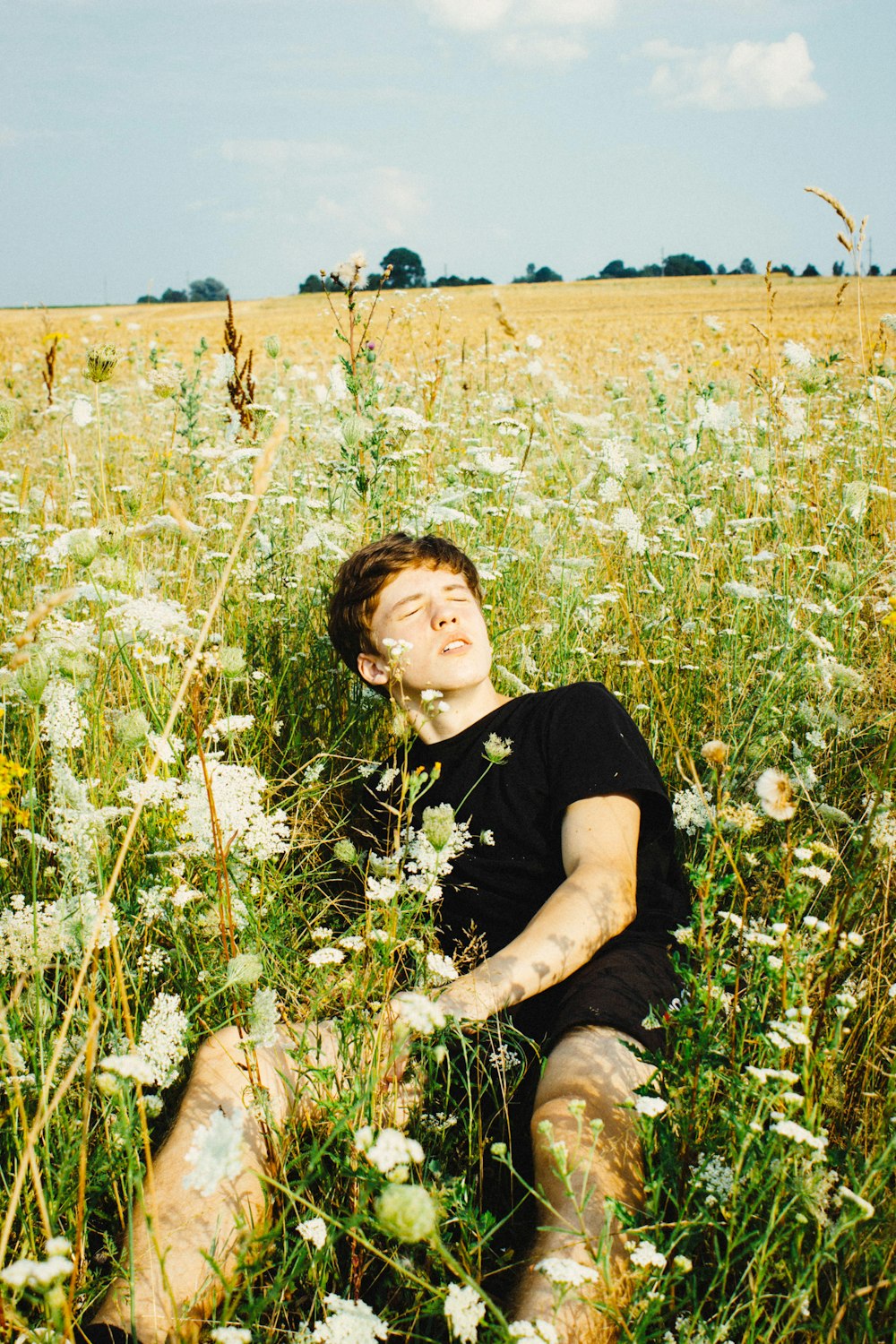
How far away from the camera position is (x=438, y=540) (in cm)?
299

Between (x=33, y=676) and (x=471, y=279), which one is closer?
(x=33, y=676)

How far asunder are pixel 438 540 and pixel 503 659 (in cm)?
57

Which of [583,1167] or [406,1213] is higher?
[406,1213]

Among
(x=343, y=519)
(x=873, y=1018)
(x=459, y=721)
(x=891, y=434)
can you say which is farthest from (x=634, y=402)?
(x=873, y=1018)

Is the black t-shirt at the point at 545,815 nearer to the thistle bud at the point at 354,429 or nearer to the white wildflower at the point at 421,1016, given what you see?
the white wildflower at the point at 421,1016

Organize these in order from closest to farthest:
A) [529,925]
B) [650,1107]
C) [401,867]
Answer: [650,1107] → [401,867] → [529,925]

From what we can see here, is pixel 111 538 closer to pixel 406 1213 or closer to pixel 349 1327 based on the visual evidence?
pixel 349 1327

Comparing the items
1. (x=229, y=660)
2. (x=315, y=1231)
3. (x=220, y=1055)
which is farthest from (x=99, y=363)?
(x=315, y=1231)

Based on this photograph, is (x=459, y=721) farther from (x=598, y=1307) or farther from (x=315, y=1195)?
(x=598, y=1307)

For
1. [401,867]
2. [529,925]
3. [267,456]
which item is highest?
[267,456]

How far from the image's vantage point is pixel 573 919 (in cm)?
194

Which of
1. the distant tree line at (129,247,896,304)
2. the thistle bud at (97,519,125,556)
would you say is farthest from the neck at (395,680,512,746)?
the distant tree line at (129,247,896,304)

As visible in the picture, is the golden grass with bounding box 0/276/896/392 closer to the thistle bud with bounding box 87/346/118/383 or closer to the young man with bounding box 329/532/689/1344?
the thistle bud with bounding box 87/346/118/383

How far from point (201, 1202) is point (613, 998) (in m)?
0.79
